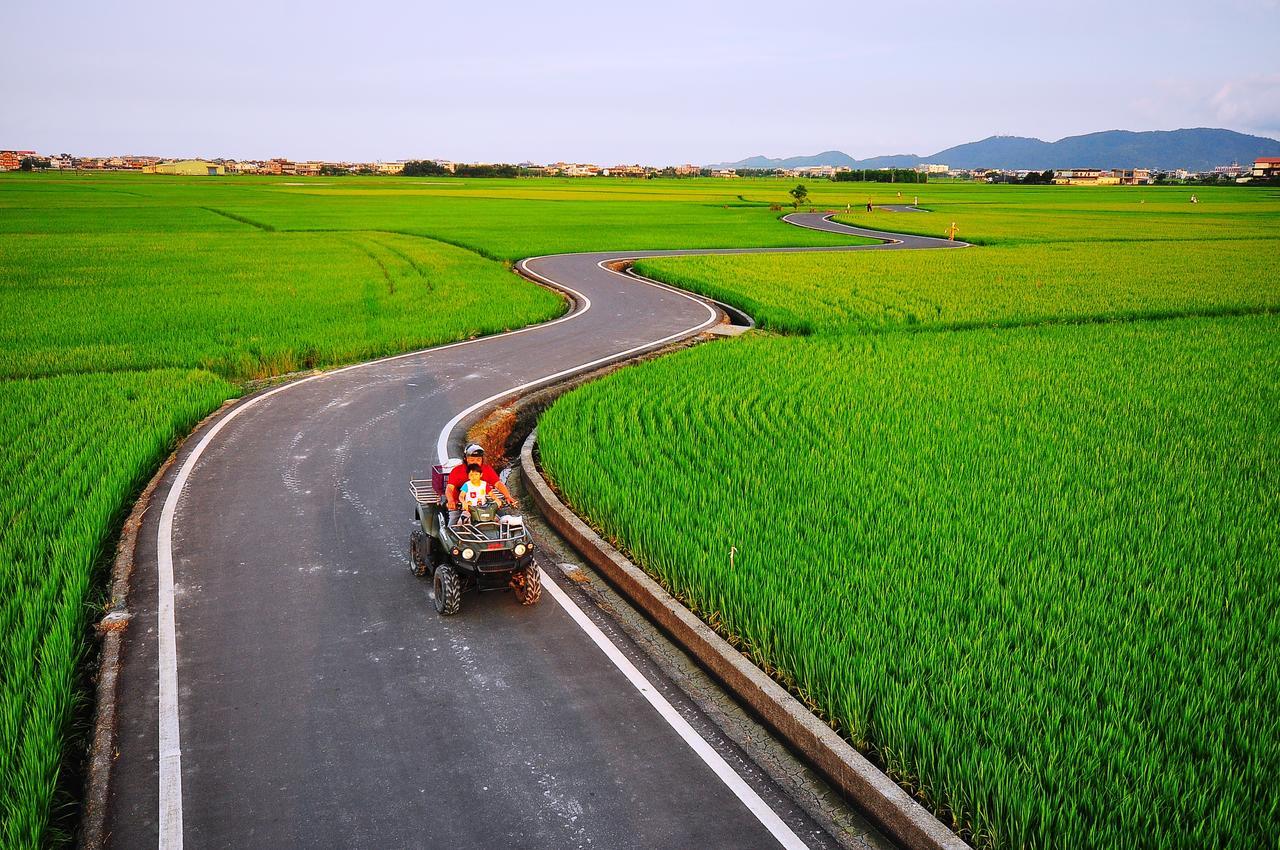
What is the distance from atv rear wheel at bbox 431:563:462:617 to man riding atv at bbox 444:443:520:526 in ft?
1.40

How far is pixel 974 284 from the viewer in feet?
94.0

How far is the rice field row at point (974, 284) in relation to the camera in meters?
22.6

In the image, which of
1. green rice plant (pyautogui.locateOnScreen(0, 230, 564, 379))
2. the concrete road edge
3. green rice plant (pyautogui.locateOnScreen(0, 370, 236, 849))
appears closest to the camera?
the concrete road edge

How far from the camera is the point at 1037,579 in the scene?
7008mm

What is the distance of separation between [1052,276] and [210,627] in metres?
30.9

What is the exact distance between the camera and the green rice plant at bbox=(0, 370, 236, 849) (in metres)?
4.96

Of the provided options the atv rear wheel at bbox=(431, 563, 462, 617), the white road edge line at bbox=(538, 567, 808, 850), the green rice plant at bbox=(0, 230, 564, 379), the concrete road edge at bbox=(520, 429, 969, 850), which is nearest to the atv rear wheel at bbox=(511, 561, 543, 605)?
the white road edge line at bbox=(538, 567, 808, 850)

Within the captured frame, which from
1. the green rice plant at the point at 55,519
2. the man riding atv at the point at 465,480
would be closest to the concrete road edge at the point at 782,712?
the man riding atv at the point at 465,480

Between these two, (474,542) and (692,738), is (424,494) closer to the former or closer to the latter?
(474,542)

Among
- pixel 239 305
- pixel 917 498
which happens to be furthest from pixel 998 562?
pixel 239 305

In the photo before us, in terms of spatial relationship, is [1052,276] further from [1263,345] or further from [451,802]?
[451,802]

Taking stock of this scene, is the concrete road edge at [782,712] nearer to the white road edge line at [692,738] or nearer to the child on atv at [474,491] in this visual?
the white road edge line at [692,738]

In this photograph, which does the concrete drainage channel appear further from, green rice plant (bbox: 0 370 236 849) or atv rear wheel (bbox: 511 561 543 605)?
green rice plant (bbox: 0 370 236 849)

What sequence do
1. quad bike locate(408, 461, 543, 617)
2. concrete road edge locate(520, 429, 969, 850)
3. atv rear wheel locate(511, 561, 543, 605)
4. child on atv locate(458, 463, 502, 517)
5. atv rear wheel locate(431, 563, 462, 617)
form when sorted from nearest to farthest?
concrete road edge locate(520, 429, 969, 850)
quad bike locate(408, 461, 543, 617)
atv rear wheel locate(431, 563, 462, 617)
atv rear wheel locate(511, 561, 543, 605)
child on atv locate(458, 463, 502, 517)
